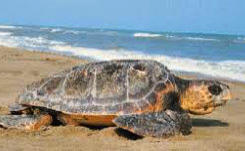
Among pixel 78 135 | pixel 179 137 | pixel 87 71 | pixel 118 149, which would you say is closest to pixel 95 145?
pixel 118 149

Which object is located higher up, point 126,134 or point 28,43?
point 28,43

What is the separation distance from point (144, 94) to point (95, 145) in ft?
3.03

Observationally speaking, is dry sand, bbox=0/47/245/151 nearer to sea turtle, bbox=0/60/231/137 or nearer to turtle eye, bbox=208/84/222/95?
sea turtle, bbox=0/60/231/137

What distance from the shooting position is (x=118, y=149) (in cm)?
415

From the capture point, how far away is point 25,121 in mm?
5117

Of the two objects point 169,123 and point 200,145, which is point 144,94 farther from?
point 200,145

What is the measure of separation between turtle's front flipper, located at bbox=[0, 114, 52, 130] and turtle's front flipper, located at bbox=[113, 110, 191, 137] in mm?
950

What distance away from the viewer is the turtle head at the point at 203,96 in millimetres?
5273

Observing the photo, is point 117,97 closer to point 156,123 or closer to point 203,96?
point 156,123

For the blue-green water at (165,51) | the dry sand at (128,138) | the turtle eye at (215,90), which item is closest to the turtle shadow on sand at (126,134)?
the dry sand at (128,138)

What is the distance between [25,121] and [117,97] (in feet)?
3.29

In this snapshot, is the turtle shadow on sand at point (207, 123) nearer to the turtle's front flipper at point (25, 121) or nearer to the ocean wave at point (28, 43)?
the turtle's front flipper at point (25, 121)

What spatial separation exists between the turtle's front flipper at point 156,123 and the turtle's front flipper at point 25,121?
0.95m

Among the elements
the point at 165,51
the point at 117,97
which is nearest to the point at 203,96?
the point at 117,97
